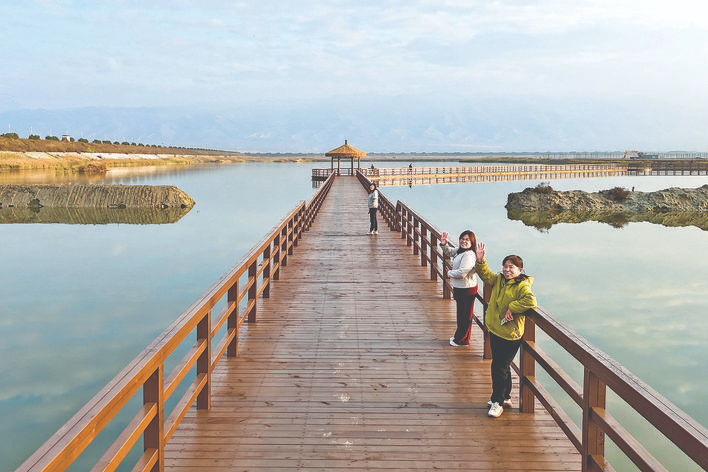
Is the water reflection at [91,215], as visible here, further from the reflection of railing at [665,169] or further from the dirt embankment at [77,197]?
the reflection of railing at [665,169]

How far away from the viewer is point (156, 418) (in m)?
3.32

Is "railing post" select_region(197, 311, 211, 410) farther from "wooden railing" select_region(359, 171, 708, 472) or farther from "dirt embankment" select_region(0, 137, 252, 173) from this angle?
"dirt embankment" select_region(0, 137, 252, 173)

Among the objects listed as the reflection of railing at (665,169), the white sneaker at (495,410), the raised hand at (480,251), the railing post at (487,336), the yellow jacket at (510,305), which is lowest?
the white sneaker at (495,410)

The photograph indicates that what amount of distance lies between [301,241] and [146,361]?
11.7 meters

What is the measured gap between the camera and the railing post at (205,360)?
4531 millimetres

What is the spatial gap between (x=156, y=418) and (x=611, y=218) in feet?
122

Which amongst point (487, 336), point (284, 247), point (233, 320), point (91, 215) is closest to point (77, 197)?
point (91, 215)

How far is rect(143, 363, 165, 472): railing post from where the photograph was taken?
3275 mm

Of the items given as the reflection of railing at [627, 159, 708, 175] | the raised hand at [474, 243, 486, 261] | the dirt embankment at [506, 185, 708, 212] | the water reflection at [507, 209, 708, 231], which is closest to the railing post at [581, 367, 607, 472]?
the raised hand at [474, 243, 486, 261]

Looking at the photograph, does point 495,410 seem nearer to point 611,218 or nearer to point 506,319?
point 506,319

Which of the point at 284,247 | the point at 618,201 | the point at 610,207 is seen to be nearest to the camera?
the point at 284,247

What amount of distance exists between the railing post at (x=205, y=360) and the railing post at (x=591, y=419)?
2908 millimetres

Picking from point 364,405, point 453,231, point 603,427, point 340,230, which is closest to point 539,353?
point 603,427

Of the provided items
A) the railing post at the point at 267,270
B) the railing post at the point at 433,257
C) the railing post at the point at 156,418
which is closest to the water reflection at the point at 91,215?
the railing post at the point at 267,270
